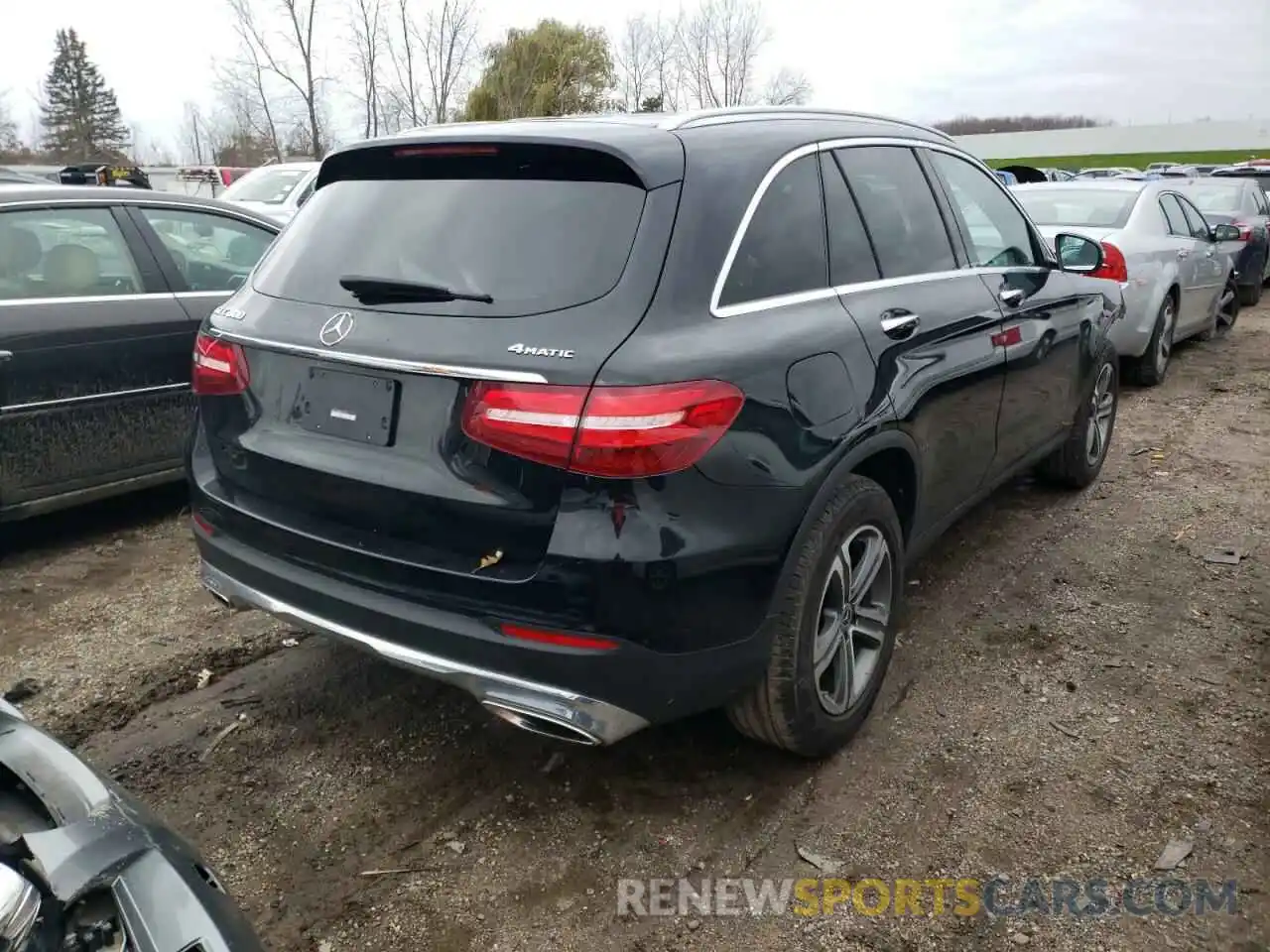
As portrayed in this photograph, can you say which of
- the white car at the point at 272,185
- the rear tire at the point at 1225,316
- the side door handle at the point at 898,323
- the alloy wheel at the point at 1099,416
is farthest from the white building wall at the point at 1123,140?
the side door handle at the point at 898,323

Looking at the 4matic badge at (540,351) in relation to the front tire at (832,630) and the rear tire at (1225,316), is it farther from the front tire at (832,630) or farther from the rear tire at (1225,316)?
the rear tire at (1225,316)

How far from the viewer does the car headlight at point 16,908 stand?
4.45ft

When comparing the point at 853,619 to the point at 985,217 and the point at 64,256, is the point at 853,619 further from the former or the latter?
the point at 64,256

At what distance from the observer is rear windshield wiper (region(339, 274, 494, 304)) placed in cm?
247

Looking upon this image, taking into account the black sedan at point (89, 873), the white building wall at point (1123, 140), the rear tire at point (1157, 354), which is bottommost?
the rear tire at point (1157, 354)

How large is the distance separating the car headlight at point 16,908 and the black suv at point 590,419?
3.52 feet

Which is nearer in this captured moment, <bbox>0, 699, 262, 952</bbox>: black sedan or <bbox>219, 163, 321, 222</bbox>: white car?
<bbox>0, 699, 262, 952</bbox>: black sedan

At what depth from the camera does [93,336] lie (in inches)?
174

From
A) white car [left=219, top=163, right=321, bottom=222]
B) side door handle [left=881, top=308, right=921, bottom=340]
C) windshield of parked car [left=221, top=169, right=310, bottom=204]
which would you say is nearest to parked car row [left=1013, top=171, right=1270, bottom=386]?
side door handle [left=881, top=308, right=921, bottom=340]

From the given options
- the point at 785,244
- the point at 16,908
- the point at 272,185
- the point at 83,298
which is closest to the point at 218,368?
the point at 785,244

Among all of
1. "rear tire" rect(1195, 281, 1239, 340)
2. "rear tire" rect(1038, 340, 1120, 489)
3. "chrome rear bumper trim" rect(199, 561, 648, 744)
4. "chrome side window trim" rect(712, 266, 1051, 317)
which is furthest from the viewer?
"rear tire" rect(1195, 281, 1239, 340)

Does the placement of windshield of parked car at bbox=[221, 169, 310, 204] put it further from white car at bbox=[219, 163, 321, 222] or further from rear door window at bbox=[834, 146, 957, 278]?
rear door window at bbox=[834, 146, 957, 278]

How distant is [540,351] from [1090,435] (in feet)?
13.0

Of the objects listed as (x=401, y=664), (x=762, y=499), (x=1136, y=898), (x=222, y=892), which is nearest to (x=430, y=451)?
(x=401, y=664)
